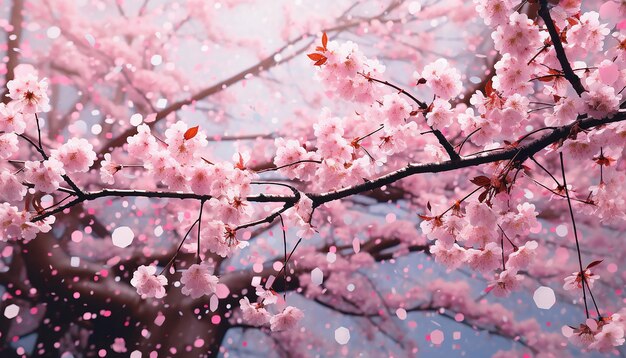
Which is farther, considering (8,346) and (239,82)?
(239,82)

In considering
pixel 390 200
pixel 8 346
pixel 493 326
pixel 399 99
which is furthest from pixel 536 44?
pixel 8 346

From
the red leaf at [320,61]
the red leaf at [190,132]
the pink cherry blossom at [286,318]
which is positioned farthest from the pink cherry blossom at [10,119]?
the pink cherry blossom at [286,318]

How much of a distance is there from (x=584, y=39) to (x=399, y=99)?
2.28ft

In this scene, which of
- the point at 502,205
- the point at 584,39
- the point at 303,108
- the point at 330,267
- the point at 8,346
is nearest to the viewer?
the point at 502,205

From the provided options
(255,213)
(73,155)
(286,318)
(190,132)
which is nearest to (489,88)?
(190,132)

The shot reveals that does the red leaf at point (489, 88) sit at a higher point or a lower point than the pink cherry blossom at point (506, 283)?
higher

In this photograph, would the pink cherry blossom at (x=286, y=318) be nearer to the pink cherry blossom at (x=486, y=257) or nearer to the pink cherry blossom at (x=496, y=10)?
the pink cherry blossom at (x=486, y=257)

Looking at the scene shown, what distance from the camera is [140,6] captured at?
3775 mm

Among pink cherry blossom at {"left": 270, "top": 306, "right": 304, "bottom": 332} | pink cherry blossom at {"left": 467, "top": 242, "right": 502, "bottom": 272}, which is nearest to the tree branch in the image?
pink cherry blossom at {"left": 467, "top": 242, "right": 502, "bottom": 272}

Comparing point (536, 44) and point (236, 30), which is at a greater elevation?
point (536, 44)

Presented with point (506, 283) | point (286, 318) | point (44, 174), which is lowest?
point (286, 318)

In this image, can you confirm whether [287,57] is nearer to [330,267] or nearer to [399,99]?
[330,267]

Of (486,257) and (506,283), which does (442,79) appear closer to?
(486,257)

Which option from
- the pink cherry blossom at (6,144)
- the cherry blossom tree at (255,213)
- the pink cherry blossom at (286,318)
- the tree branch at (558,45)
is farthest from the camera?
the cherry blossom tree at (255,213)
